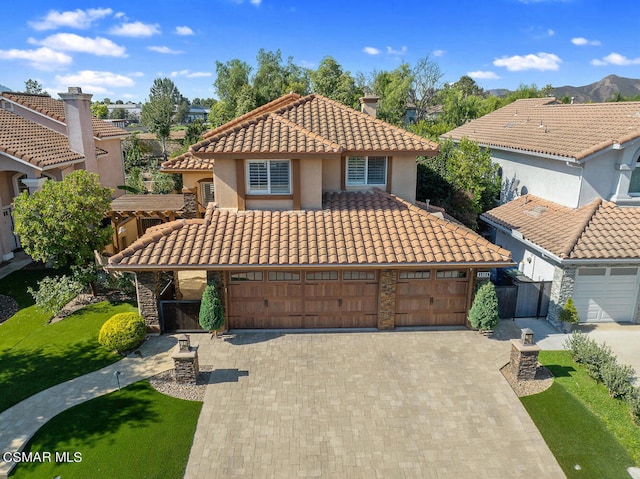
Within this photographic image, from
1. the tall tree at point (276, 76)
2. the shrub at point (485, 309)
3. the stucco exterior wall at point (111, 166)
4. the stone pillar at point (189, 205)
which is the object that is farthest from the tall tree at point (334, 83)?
the shrub at point (485, 309)

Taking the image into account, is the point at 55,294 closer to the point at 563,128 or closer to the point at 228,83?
the point at 563,128

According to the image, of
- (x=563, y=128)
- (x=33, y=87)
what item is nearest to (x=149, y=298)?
(x=563, y=128)

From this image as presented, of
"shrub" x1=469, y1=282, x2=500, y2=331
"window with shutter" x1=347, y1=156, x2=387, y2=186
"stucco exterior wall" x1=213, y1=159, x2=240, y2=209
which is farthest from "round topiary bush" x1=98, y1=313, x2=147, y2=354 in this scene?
"shrub" x1=469, y1=282, x2=500, y2=331

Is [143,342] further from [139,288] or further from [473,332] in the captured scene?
[473,332]

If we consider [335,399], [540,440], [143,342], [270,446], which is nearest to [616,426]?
[540,440]

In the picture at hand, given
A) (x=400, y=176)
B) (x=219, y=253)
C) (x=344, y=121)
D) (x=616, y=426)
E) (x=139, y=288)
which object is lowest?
(x=616, y=426)

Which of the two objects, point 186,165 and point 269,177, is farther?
point 186,165

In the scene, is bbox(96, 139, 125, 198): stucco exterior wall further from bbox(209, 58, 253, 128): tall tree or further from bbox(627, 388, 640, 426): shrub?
bbox(627, 388, 640, 426): shrub
